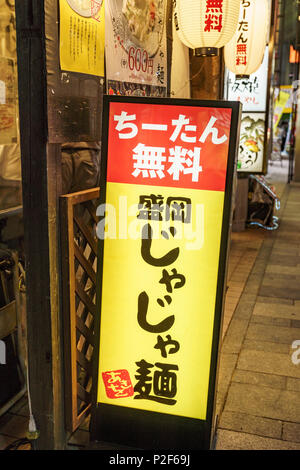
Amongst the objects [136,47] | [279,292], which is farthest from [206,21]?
[279,292]

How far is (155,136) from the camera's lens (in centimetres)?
366

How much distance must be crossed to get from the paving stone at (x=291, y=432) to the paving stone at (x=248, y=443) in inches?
2.8

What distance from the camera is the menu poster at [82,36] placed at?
11.9 feet

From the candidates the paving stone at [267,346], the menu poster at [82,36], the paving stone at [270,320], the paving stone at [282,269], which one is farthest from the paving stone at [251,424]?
the paving stone at [282,269]

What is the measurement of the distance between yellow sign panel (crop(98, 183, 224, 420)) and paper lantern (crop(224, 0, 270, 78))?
608 centimetres

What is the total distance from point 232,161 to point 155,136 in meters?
0.63

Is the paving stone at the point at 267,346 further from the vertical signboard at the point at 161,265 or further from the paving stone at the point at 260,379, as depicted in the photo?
the vertical signboard at the point at 161,265

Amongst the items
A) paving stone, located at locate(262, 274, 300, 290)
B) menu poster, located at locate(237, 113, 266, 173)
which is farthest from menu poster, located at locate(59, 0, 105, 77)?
menu poster, located at locate(237, 113, 266, 173)

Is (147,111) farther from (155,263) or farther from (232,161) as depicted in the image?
(155,263)

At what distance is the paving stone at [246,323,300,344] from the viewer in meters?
6.57

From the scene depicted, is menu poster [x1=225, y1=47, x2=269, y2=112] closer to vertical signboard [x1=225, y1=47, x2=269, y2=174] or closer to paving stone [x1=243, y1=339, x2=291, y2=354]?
vertical signboard [x1=225, y1=47, x2=269, y2=174]

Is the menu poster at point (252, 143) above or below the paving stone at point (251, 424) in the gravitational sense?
above

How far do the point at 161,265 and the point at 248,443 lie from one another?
198 centimetres

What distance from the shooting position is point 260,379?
18.1ft
